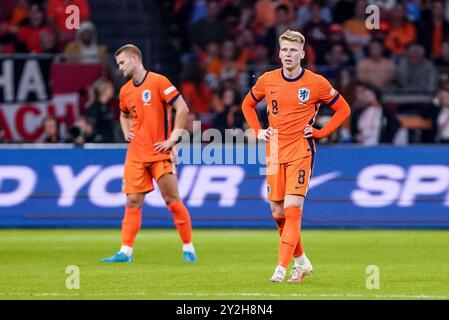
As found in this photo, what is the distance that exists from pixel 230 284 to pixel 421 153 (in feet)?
25.1

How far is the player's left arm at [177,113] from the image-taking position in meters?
13.4

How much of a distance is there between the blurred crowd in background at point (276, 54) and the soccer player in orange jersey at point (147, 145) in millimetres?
5216

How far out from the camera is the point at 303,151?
11.3 meters

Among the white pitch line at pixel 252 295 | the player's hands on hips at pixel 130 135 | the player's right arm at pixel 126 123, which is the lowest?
the white pitch line at pixel 252 295

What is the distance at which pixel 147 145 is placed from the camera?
13.7m

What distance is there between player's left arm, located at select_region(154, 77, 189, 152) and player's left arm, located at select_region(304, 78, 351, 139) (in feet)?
7.71

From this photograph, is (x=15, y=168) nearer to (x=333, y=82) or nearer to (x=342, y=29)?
(x=333, y=82)

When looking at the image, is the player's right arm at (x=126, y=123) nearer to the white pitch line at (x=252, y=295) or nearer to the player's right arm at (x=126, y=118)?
the player's right arm at (x=126, y=118)

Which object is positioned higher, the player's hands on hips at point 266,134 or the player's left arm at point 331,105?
the player's left arm at point 331,105

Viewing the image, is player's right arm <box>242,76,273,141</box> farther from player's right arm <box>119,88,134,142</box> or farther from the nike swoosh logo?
the nike swoosh logo

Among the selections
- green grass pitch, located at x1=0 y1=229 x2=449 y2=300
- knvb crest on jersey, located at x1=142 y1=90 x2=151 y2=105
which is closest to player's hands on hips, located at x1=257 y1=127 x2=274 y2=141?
green grass pitch, located at x1=0 y1=229 x2=449 y2=300

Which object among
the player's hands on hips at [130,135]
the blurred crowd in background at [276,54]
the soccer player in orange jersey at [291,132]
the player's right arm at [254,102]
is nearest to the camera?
the soccer player in orange jersey at [291,132]

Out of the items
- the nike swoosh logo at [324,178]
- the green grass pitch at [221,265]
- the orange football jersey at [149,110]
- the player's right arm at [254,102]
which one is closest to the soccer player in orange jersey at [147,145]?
the orange football jersey at [149,110]
